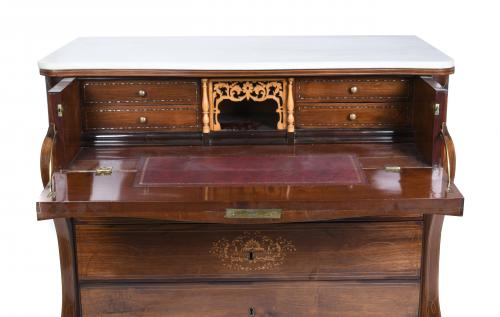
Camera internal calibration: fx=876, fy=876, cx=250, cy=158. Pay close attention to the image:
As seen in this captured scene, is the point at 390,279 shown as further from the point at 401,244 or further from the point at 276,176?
the point at 276,176

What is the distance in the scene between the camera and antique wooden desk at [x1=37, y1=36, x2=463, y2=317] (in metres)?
3.57

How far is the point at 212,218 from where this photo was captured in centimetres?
321

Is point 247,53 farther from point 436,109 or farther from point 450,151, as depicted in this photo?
point 450,151

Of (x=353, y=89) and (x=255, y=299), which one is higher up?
(x=353, y=89)

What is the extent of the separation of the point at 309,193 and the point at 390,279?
0.70m

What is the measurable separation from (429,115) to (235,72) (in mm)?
825

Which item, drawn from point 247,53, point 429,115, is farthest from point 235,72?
point 429,115

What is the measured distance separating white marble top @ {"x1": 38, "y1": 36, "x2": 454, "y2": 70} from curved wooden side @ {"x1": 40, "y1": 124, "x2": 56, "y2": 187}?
32cm

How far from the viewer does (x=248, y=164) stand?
360 cm

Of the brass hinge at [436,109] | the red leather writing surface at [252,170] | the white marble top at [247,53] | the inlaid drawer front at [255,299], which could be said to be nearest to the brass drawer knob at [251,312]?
the inlaid drawer front at [255,299]

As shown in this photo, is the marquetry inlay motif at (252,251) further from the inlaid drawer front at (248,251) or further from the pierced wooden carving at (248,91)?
the pierced wooden carving at (248,91)

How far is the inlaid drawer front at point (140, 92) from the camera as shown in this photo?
3783mm

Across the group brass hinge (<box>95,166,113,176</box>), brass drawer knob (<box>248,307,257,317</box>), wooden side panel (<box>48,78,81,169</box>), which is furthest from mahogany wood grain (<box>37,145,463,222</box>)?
brass drawer knob (<box>248,307,257,317</box>)

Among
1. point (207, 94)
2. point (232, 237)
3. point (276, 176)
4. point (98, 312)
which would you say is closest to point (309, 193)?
point (276, 176)
